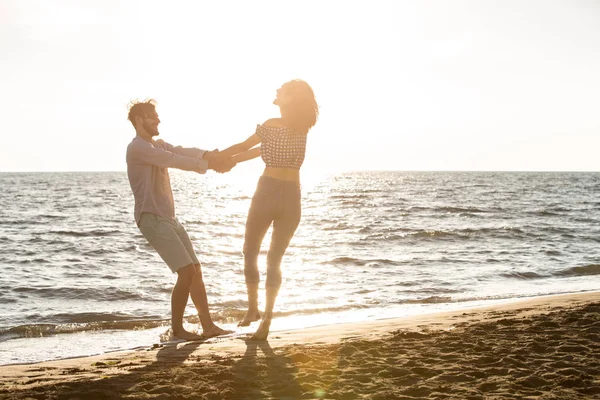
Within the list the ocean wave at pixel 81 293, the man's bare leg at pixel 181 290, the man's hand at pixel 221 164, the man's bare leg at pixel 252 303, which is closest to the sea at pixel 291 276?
the ocean wave at pixel 81 293

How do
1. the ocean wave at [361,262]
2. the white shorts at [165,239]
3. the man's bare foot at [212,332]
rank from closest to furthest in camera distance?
the white shorts at [165,239], the man's bare foot at [212,332], the ocean wave at [361,262]

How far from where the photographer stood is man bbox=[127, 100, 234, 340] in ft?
18.5

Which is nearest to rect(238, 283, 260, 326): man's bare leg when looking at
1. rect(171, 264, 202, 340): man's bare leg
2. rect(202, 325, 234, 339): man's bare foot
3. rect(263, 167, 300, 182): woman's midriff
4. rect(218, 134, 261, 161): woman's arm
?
rect(202, 325, 234, 339): man's bare foot

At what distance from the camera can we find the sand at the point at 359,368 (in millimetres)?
4066

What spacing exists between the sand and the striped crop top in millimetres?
A: 1669

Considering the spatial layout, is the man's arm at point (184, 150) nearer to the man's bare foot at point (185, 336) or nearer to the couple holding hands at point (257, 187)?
the couple holding hands at point (257, 187)

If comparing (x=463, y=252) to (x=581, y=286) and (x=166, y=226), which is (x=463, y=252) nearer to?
(x=581, y=286)

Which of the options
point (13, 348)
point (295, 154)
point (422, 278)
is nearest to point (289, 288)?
point (422, 278)

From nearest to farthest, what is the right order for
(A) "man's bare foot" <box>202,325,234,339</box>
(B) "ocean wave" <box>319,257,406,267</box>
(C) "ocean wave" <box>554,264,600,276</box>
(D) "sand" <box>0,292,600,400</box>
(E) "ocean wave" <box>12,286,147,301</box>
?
1. (D) "sand" <box>0,292,600,400</box>
2. (A) "man's bare foot" <box>202,325,234,339</box>
3. (E) "ocean wave" <box>12,286,147,301</box>
4. (C) "ocean wave" <box>554,264,600,276</box>
5. (B) "ocean wave" <box>319,257,406,267</box>

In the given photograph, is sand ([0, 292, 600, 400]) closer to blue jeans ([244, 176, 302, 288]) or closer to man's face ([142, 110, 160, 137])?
blue jeans ([244, 176, 302, 288])

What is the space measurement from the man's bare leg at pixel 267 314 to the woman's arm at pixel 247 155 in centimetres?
128

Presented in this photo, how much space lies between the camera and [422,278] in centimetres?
1290

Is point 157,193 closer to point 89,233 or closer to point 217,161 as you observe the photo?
point 217,161

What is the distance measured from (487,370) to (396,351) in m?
0.89
